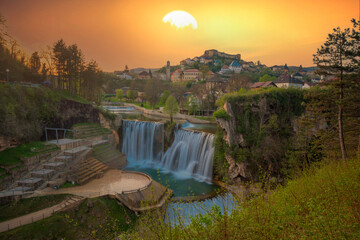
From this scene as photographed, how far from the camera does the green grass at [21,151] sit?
612 inches

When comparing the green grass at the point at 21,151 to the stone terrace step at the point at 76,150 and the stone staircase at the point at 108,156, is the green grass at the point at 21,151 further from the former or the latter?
the stone staircase at the point at 108,156

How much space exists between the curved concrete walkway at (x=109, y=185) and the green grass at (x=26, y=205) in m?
0.70

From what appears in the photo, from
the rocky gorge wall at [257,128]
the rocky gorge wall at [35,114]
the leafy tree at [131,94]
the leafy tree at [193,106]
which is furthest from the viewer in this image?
the leafy tree at [131,94]

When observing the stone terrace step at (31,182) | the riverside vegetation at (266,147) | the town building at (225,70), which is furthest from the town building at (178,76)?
the stone terrace step at (31,182)

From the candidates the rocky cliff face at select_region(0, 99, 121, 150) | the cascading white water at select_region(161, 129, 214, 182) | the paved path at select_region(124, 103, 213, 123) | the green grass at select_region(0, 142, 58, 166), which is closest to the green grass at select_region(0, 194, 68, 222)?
the green grass at select_region(0, 142, 58, 166)

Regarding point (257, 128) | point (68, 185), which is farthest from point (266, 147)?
point (68, 185)

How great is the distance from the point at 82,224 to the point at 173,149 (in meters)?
13.7

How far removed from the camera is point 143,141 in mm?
27672

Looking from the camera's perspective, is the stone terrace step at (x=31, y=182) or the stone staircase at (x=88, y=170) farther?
the stone staircase at (x=88, y=170)

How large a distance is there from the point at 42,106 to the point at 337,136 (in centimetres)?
2714

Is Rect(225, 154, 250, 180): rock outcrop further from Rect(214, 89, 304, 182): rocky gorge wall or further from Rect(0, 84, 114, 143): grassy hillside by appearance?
Rect(0, 84, 114, 143): grassy hillside

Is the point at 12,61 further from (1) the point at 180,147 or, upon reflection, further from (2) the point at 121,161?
(1) the point at 180,147

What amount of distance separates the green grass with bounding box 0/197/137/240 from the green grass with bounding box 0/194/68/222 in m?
1.65

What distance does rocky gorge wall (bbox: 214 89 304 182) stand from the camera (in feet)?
61.5
